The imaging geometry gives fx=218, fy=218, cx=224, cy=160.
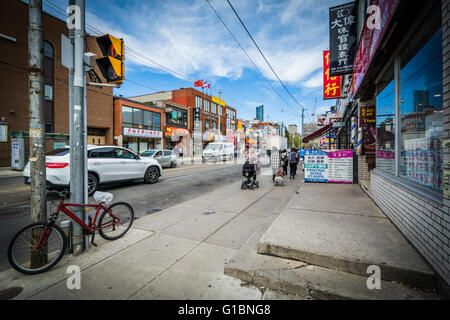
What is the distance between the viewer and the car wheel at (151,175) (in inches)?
391

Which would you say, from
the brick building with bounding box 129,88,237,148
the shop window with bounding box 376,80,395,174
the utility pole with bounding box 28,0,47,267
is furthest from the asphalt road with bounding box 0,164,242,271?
the brick building with bounding box 129,88,237,148

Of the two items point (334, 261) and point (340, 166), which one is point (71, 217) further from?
point (340, 166)

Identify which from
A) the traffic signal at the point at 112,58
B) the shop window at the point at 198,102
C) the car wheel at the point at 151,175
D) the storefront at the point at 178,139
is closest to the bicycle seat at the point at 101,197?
the traffic signal at the point at 112,58

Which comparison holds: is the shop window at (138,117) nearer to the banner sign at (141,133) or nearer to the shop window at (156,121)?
the banner sign at (141,133)

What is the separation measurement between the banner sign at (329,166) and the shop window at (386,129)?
10.3 feet

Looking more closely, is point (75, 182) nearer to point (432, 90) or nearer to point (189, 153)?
point (432, 90)

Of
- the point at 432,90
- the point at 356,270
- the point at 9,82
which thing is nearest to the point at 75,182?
the point at 356,270

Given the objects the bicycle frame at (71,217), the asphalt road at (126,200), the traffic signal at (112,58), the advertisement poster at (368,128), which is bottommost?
the asphalt road at (126,200)

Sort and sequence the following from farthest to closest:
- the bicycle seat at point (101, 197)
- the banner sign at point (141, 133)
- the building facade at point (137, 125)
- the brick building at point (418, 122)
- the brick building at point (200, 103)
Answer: the brick building at point (200, 103), the banner sign at point (141, 133), the building facade at point (137, 125), the bicycle seat at point (101, 197), the brick building at point (418, 122)

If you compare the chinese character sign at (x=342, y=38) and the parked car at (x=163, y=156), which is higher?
the chinese character sign at (x=342, y=38)

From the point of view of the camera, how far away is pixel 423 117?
11.1 feet

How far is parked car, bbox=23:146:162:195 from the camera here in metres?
6.89

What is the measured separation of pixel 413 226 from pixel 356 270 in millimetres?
1143

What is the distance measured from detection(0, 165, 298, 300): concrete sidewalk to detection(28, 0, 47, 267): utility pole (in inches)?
25.1
